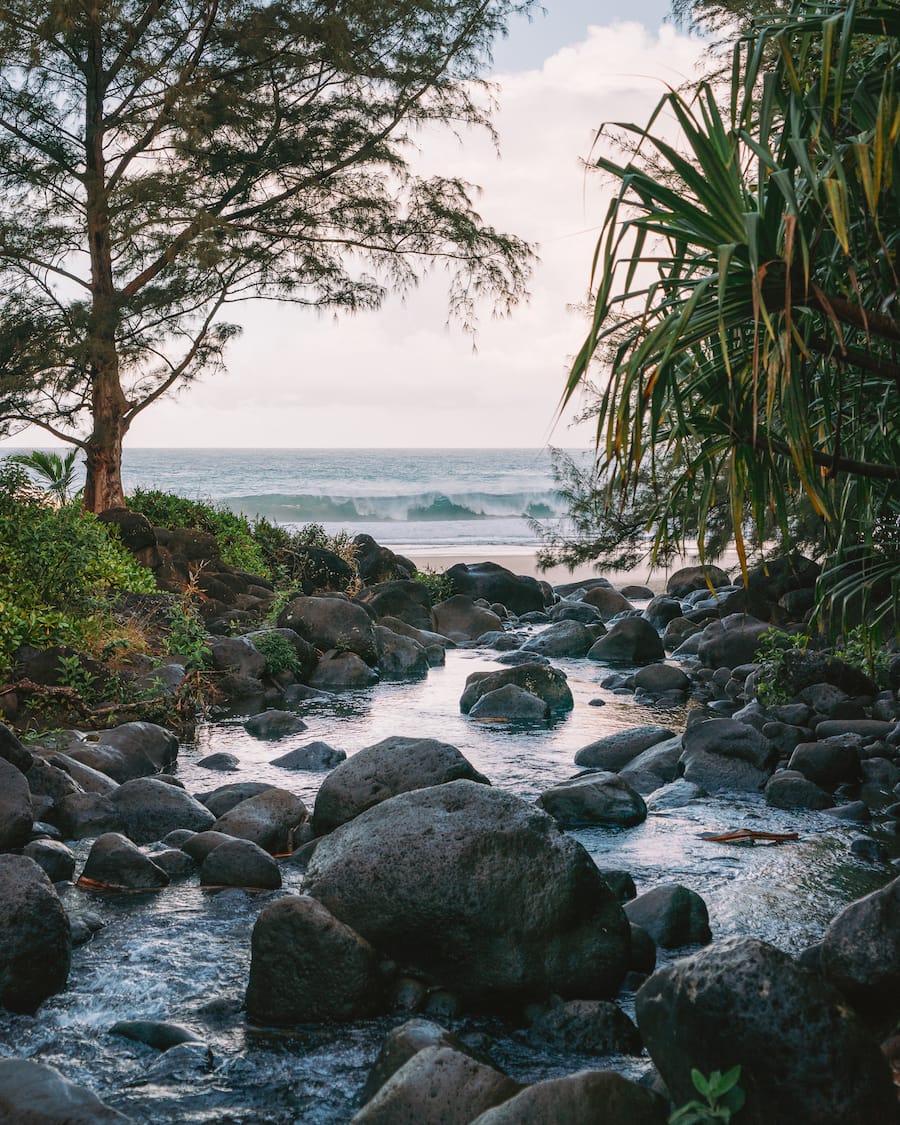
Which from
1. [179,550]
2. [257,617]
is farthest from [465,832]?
[179,550]

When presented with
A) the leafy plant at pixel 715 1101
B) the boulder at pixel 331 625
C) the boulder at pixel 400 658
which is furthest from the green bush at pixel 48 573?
the leafy plant at pixel 715 1101

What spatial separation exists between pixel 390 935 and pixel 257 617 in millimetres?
10373

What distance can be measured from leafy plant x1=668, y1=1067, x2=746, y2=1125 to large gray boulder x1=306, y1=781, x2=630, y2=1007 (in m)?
1.41

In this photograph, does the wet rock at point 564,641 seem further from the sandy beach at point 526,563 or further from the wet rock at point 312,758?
the sandy beach at point 526,563

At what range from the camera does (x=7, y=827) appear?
6176 mm

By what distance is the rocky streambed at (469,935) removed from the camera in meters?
3.39

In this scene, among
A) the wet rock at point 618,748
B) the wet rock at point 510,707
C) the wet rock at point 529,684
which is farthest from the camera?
the wet rock at point 529,684

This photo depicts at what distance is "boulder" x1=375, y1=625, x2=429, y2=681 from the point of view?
1402cm

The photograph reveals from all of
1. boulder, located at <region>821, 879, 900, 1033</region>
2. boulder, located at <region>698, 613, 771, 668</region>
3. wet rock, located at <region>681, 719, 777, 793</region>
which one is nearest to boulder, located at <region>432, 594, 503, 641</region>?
boulder, located at <region>698, 613, 771, 668</region>

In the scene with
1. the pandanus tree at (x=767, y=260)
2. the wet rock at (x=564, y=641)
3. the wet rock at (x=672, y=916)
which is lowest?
the wet rock at (x=564, y=641)

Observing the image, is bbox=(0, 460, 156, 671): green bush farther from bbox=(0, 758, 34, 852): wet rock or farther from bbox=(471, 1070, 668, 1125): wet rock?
bbox=(471, 1070, 668, 1125): wet rock

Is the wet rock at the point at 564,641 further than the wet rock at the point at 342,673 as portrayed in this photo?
Yes

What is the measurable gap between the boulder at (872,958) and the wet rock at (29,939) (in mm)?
3112

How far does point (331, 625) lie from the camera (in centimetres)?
1397
